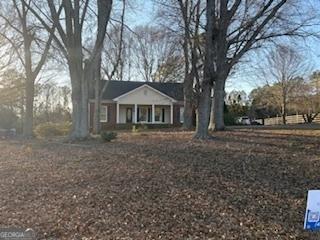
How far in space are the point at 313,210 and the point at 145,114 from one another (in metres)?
39.3

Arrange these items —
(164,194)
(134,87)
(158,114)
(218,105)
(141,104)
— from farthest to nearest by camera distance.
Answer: (158,114), (134,87), (141,104), (218,105), (164,194)

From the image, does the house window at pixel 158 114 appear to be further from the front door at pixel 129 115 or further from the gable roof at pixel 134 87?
the front door at pixel 129 115

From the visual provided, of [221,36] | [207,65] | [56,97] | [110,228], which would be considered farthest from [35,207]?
[56,97]

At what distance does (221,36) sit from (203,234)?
37.7 feet

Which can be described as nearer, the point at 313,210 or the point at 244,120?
the point at 313,210

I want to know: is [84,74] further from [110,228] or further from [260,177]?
[110,228]

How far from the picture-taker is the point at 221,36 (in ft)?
52.0

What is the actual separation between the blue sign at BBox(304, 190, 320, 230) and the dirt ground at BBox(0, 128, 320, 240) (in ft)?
4.09

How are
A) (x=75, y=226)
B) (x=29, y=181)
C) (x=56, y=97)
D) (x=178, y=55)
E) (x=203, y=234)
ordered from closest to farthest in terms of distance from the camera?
(x=203, y=234) → (x=75, y=226) → (x=29, y=181) → (x=178, y=55) → (x=56, y=97)

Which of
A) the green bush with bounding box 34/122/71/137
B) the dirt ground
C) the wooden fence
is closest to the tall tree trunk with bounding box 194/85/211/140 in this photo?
the dirt ground

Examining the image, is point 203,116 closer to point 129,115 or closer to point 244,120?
point 129,115

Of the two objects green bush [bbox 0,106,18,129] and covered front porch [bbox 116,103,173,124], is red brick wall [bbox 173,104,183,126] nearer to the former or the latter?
covered front porch [bbox 116,103,173,124]

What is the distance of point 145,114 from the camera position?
4341 centimetres

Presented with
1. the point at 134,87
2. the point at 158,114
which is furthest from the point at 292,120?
the point at 134,87
